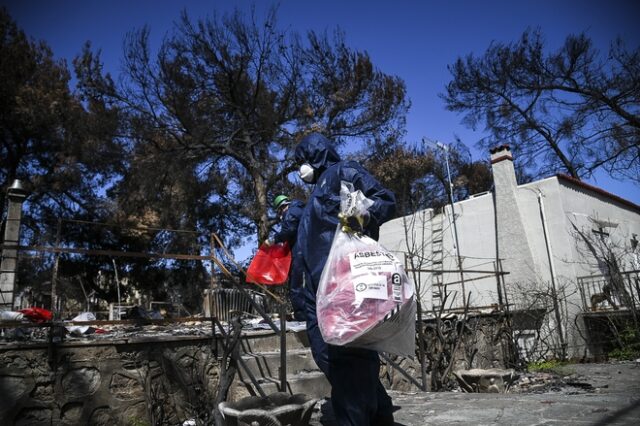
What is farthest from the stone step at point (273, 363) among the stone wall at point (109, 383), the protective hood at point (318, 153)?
the protective hood at point (318, 153)

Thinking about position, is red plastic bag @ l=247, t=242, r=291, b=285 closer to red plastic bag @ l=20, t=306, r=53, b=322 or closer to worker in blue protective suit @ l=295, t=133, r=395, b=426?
worker in blue protective suit @ l=295, t=133, r=395, b=426

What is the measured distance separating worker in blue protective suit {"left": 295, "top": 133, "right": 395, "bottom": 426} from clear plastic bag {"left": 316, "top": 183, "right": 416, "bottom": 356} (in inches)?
6.1

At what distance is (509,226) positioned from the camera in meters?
10.6

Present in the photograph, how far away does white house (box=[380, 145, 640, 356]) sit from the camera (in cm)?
933

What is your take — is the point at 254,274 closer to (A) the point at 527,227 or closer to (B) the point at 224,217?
(A) the point at 527,227

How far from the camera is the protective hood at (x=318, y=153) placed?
2584 mm

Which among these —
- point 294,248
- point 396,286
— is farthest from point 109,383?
point 396,286

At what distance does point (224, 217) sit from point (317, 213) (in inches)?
557

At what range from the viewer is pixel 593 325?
9672 millimetres

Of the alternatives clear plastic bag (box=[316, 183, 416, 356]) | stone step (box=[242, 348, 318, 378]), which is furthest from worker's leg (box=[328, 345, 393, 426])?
stone step (box=[242, 348, 318, 378])

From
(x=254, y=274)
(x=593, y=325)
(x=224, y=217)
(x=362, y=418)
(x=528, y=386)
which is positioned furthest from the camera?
(x=224, y=217)

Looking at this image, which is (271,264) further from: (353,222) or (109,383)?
(109,383)

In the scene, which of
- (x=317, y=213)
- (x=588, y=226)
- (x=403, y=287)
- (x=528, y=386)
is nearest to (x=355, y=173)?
(x=317, y=213)

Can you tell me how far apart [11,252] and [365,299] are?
7.87m
